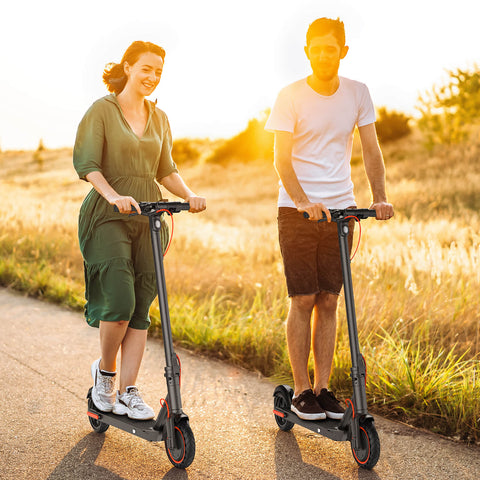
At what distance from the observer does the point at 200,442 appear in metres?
3.65

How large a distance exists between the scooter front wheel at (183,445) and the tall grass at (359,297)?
60.7 inches

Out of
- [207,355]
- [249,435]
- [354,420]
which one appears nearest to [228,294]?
[207,355]

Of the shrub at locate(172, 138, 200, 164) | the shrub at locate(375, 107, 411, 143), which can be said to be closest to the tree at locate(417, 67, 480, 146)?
the shrub at locate(375, 107, 411, 143)

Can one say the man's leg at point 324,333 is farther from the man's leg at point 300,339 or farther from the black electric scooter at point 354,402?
the black electric scooter at point 354,402

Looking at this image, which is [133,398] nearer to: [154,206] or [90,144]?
[154,206]

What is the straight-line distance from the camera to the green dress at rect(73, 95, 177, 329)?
341 cm

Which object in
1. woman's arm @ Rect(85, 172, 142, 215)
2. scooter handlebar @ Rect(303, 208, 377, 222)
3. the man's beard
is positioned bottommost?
scooter handlebar @ Rect(303, 208, 377, 222)

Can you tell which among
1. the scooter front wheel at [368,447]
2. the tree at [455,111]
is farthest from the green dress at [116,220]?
the tree at [455,111]

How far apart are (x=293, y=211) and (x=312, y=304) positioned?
54 centimetres

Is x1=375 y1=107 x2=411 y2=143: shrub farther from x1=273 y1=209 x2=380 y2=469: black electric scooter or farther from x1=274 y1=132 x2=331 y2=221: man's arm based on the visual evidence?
x1=273 y1=209 x2=380 y2=469: black electric scooter

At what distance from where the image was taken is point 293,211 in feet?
12.0

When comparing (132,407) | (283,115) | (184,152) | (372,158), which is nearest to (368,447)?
(132,407)

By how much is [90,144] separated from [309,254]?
1.33m

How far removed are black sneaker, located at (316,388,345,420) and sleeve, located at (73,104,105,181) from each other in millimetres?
1771
